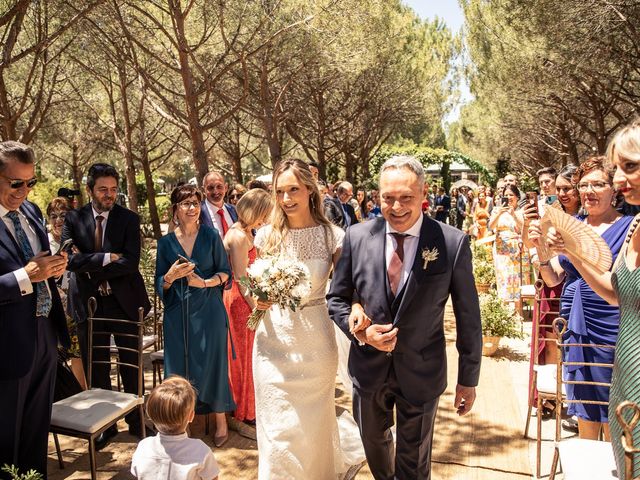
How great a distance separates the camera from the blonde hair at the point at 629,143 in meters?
2.08

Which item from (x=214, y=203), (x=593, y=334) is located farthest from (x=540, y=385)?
(x=214, y=203)

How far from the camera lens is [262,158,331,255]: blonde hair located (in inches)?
144

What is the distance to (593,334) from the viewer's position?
3.75 meters

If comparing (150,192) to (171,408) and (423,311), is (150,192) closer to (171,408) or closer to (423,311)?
(171,408)

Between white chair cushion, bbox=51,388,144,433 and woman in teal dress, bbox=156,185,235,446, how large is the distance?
0.65 meters

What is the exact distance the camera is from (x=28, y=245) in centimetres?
346

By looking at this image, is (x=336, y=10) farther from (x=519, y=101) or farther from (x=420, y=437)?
(x=420, y=437)

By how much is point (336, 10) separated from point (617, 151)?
40.4ft

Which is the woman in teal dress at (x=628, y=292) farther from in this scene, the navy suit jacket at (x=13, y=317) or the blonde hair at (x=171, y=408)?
the navy suit jacket at (x=13, y=317)

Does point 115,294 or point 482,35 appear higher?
point 482,35

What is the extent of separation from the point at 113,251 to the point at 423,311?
2.83 meters

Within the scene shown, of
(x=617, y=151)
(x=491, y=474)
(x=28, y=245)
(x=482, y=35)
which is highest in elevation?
(x=482, y=35)

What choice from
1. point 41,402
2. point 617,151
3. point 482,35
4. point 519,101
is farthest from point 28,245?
point 482,35

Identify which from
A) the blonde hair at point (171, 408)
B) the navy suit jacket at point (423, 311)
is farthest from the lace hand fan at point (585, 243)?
the blonde hair at point (171, 408)
